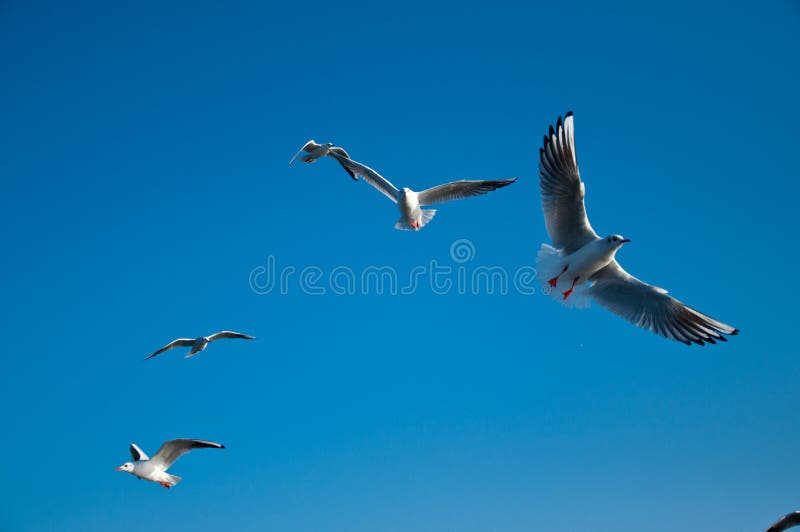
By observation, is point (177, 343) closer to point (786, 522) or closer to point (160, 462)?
point (160, 462)

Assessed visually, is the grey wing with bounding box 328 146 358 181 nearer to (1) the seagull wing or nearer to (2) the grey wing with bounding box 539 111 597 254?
(1) the seagull wing

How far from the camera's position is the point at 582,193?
400 inches

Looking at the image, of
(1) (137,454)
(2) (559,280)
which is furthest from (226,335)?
(2) (559,280)

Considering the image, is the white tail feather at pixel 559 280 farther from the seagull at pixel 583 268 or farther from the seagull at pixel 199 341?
the seagull at pixel 199 341

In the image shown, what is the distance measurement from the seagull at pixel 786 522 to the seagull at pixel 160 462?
863cm

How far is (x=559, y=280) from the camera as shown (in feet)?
36.0

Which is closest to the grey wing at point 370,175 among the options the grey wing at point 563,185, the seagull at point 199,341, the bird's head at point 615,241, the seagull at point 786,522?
the seagull at point 199,341

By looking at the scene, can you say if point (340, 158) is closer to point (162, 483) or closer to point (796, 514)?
point (162, 483)

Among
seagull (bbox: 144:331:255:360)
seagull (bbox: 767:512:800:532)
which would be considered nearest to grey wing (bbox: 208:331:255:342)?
seagull (bbox: 144:331:255:360)

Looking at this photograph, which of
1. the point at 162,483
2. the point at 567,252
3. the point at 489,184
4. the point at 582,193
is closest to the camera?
the point at 582,193

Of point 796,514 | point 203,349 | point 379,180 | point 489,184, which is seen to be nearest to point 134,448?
point 203,349

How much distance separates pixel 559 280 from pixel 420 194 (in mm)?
5065

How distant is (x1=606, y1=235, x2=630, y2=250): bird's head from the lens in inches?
404

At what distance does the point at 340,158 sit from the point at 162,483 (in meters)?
7.37
